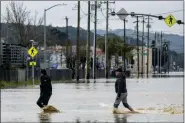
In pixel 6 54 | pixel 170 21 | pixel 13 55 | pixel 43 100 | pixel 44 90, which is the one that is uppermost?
pixel 170 21

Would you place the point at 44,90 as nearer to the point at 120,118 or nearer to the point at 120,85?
the point at 120,85

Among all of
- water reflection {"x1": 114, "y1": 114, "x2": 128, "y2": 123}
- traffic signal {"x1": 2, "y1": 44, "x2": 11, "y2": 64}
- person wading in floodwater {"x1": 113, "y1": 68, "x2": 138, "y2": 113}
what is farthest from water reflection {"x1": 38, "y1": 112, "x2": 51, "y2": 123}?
traffic signal {"x1": 2, "y1": 44, "x2": 11, "y2": 64}

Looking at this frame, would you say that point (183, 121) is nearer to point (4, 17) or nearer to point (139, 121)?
point (139, 121)

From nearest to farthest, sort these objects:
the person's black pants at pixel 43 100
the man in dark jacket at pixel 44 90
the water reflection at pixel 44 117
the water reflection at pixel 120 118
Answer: the water reflection at pixel 120 118, the water reflection at pixel 44 117, the man in dark jacket at pixel 44 90, the person's black pants at pixel 43 100

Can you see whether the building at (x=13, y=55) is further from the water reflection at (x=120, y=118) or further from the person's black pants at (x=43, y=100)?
the water reflection at (x=120, y=118)

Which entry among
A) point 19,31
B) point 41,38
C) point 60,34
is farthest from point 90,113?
point 60,34

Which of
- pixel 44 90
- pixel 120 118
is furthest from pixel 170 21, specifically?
pixel 120 118

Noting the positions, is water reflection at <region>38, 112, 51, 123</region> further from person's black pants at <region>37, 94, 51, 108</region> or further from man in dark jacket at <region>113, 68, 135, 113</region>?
man in dark jacket at <region>113, 68, 135, 113</region>

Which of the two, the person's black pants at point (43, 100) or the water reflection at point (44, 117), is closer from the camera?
the water reflection at point (44, 117)

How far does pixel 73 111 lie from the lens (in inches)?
891

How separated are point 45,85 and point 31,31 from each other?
183 feet

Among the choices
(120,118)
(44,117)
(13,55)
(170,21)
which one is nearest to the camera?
(120,118)

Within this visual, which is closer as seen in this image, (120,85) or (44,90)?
(120,85)

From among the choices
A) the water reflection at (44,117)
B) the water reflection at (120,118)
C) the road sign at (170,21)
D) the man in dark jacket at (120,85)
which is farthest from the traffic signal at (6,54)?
the water reflection at (120,118)
